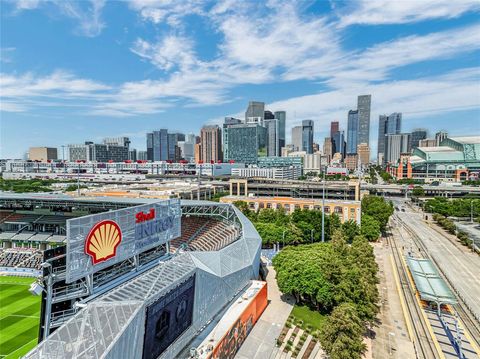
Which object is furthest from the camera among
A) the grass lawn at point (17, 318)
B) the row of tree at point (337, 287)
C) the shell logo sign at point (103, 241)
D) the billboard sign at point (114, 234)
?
the grass lawn at point (17, 318)

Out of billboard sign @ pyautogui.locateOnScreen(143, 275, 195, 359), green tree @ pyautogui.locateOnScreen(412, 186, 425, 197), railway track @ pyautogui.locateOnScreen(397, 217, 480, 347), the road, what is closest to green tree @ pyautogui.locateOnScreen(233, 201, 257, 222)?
the road

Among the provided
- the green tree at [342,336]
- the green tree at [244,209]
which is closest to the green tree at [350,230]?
the green tree at [244,209]

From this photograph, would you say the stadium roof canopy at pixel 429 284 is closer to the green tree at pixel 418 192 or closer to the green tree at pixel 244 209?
the green tree at pixel 244 209

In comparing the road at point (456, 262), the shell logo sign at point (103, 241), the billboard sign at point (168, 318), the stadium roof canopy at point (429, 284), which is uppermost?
the shell logo sign at point (103, 241)

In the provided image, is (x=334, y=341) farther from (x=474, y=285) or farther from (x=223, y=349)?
(x=474, y=285)

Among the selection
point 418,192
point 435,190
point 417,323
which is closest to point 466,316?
point 417,323

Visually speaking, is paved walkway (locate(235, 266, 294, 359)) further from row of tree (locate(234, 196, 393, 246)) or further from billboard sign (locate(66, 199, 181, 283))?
row of tree (locate(234, 196, 393, 246))
